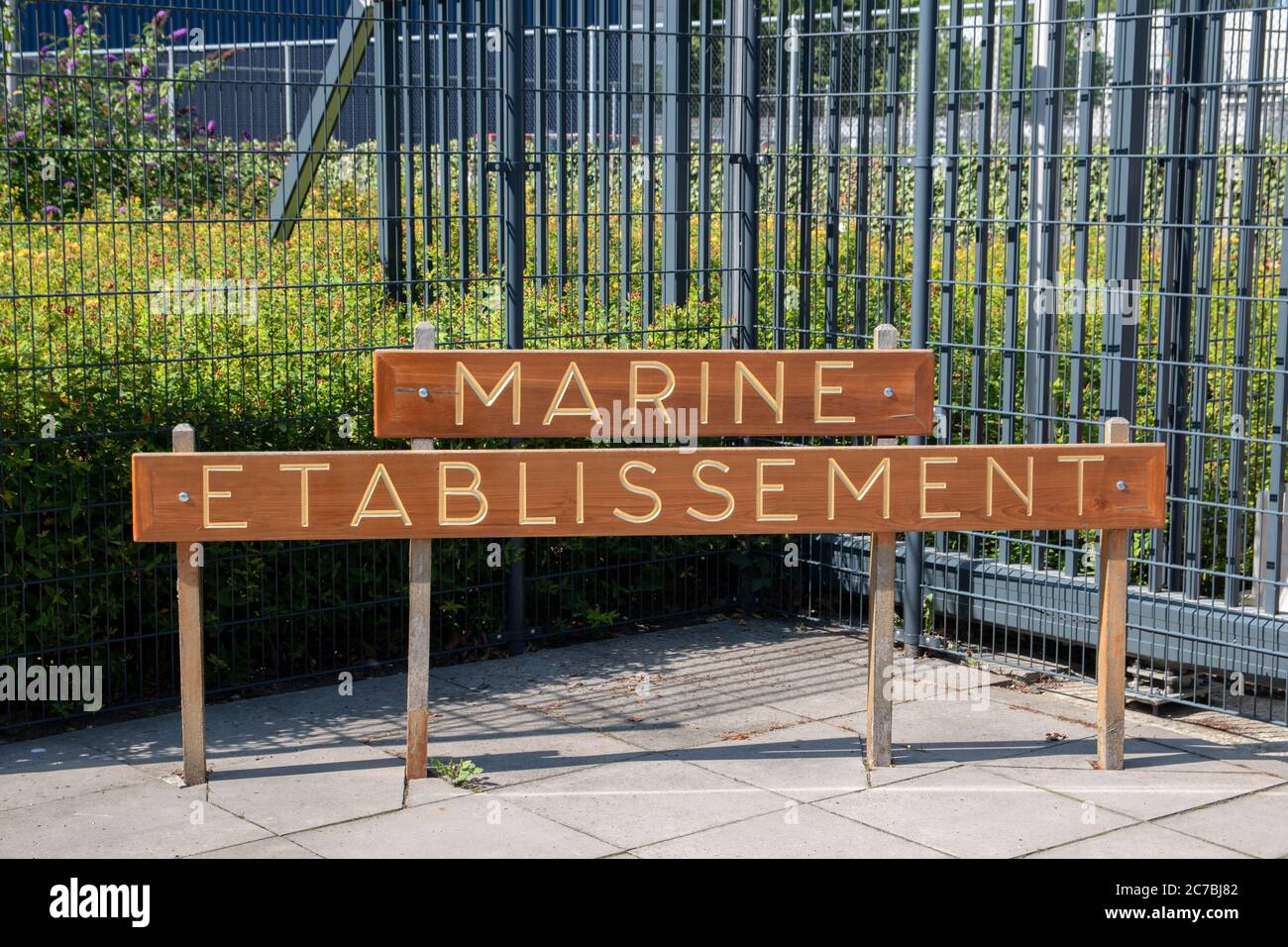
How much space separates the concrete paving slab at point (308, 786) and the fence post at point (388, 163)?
2.22m

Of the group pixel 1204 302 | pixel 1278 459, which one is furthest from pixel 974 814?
pixel 1204 302

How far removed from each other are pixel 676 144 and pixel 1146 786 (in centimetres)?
421

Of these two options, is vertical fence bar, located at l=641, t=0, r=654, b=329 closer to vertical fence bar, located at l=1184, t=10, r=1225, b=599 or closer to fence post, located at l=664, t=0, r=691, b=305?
fence post, located at l=664, t=0, r=691, b=305

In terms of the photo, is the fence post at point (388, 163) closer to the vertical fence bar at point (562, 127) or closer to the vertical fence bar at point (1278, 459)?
the vertical fence bar at point (562, 127)

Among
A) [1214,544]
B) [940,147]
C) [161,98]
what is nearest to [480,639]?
[161,98]

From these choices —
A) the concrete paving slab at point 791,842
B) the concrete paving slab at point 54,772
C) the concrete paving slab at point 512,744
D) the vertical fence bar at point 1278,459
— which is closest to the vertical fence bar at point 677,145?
the concrete paving slab at point 512,744

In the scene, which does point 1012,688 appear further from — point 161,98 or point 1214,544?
point 161,98

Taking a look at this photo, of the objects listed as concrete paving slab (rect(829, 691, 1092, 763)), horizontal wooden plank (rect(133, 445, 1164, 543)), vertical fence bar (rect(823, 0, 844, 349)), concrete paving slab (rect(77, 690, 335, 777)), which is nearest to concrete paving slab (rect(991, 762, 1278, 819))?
concrete paving slab (rect(829, 691, 1092, 763))

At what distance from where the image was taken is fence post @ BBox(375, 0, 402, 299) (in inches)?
285

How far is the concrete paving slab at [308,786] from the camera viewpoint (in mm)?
5461

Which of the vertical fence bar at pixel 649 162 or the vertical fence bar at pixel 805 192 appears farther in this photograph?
the vertical fence bar at pixel 805 192

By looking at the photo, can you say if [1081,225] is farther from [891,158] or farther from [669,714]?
[669,714]

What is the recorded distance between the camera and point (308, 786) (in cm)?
576

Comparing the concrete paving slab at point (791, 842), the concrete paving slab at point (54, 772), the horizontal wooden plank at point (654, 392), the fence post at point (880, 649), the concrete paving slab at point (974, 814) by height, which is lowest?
the concrete paving slab at point (791, 842)
